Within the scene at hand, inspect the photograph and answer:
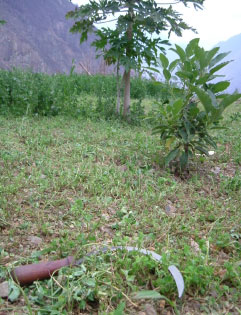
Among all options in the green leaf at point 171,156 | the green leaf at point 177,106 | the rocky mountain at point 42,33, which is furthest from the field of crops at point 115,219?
the rocky mountain at point 42,33

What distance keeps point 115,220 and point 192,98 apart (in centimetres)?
146

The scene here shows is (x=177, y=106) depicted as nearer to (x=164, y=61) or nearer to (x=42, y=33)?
(x=164, y=61)

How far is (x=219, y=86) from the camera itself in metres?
2.87

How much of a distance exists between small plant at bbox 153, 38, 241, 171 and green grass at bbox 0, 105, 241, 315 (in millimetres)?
335

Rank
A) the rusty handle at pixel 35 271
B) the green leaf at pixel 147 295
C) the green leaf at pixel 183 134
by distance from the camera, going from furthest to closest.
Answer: the green leaf at pixel 183 134 → the rusty handle at pixel 35 271 → the green leaf at pixel 147 295

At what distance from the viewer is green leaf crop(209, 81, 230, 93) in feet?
9.30

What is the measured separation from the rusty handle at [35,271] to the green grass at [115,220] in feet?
0.12

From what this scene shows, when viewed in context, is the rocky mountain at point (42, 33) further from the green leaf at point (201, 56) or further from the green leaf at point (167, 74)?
the green leaf at point (201, 56)

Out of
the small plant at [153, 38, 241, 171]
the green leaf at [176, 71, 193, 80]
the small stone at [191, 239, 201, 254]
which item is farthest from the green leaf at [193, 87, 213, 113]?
the small stone at [191, 239, 201, 254]

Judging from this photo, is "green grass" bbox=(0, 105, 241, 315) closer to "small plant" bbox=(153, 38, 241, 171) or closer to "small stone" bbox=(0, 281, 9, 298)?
"small stone" bbox=(0, 281, 9, 298)

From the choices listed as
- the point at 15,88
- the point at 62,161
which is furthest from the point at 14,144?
the point at 15,88

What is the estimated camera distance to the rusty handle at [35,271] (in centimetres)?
158

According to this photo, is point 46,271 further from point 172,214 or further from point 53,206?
point 172,214

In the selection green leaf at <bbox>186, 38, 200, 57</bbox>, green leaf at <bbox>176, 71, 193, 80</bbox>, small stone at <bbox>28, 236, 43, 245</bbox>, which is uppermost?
green leaf at <bbox>186, 38, 200, 57</bbox>
